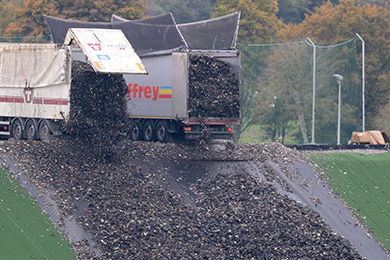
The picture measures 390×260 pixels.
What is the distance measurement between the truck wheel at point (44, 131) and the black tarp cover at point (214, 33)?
22.0 feet

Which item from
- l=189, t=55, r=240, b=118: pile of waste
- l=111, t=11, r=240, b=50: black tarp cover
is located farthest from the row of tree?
l=189, t=55, r=240, b=118: pile of waste

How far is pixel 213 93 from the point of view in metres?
26.6

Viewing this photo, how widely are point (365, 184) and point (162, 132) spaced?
25.1 feet

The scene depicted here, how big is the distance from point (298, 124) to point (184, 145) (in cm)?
2997

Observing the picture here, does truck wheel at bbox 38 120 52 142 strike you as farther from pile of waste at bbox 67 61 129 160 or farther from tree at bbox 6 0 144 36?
tree at bbox 6 0 144 36

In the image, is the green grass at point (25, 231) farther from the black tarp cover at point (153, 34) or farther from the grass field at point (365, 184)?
the grass field at point (365, 184)

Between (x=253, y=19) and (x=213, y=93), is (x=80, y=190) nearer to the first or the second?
(x=213, y=93)

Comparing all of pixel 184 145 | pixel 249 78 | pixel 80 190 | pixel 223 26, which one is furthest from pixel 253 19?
pixel 80 190

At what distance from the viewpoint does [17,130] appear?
27422mm

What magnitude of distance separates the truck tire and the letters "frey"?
4.51 m

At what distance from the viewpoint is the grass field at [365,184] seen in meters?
24.6

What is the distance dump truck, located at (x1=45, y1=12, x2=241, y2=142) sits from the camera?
2666 cm

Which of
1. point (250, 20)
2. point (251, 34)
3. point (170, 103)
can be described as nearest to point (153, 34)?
point (170, 103)

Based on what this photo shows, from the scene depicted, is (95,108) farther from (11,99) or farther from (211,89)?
(11,99)
